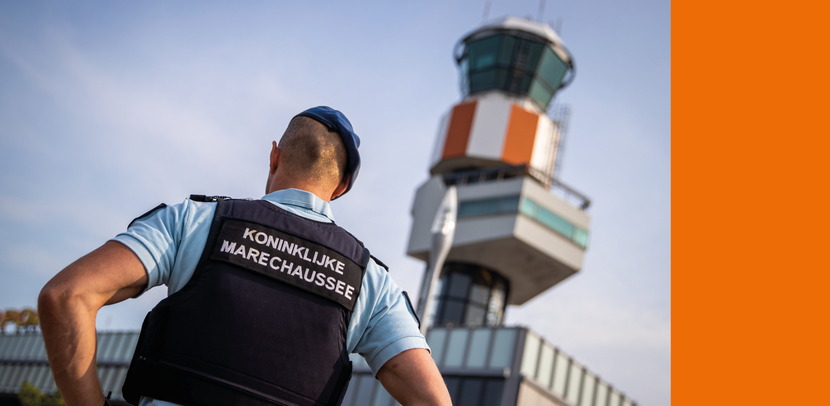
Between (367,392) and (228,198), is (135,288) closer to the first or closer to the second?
(228,198)

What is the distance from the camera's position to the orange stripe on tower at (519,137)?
36875 millimetres

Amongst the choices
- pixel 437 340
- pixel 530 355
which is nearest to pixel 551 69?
pixel 437 340

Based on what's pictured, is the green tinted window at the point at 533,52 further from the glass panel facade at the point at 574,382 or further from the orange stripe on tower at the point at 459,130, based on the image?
the glass panel facade at the point at 574,382

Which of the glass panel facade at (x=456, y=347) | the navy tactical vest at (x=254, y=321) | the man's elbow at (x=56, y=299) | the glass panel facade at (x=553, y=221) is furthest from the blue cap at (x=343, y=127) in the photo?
the glass panel facade at (x=553, y=221)

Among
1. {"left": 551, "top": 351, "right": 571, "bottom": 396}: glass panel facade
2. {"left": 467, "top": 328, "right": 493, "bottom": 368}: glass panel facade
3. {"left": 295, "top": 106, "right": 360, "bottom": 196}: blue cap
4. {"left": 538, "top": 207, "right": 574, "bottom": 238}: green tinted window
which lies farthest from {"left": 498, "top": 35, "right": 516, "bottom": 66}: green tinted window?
{"left": 295, "top": 106, "right": 360, "bottom": 196}: blue cap

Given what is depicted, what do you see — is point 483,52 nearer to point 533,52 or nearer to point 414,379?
point 533,52

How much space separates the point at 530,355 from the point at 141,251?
27.6m

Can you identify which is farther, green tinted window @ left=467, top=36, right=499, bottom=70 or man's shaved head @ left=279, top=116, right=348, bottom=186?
green tinted window @ left=467, top=36, right=499, bottom=70

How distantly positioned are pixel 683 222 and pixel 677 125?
1.36 ft

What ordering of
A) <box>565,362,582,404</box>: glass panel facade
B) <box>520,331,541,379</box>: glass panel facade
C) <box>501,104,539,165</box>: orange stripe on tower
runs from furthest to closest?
<box>501,104,539,165</box>: orange stripe on tower
<box>565,362,582,404</box>: glass panel facade
<box>520,331,541,379</box>: glass panel facade

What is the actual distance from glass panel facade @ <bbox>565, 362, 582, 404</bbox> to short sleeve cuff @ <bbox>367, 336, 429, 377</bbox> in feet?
93.7

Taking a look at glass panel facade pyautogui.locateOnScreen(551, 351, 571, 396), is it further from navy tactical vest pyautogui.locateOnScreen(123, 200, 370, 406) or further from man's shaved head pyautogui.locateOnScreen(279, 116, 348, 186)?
navy tactical vest pyautogui.locateOnScreen(123, 200, 370, 406)

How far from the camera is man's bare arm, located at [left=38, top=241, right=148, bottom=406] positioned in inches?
64.2

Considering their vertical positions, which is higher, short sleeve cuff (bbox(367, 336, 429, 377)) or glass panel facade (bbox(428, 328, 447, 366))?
glass panel facade (bbox(428, 328, 447, 366))
